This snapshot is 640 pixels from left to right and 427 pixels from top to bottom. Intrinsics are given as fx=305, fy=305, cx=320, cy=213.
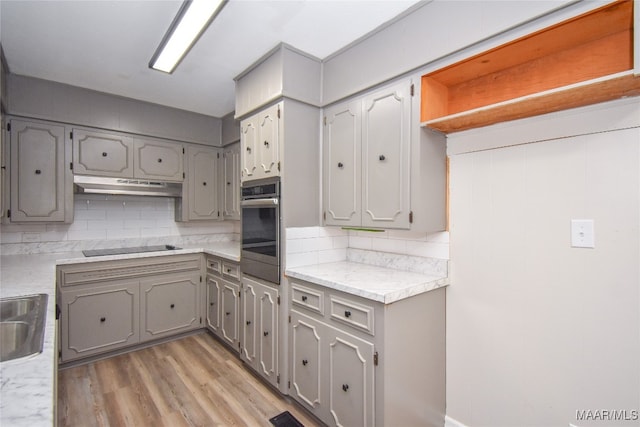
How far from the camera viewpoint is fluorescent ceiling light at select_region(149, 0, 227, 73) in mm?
1619

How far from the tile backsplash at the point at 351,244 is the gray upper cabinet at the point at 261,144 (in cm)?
52

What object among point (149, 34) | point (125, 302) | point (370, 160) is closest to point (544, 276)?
point (370, 160)

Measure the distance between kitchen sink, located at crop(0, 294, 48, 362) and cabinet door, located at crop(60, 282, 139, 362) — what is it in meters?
1.34

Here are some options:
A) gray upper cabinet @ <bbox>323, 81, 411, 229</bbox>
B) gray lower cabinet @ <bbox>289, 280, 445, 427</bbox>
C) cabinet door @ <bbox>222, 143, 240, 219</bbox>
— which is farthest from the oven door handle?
cabinet door @ <bbox>222, 143, 240, 219</bbox>

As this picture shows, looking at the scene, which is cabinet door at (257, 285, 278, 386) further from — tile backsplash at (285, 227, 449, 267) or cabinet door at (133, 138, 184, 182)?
cabinet door at (133, 138, 184, 182)

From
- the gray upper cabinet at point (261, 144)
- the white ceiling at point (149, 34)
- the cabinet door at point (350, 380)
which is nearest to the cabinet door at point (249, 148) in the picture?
the gray upper cabinet at point (261, 144)

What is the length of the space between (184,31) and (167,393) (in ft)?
8.15

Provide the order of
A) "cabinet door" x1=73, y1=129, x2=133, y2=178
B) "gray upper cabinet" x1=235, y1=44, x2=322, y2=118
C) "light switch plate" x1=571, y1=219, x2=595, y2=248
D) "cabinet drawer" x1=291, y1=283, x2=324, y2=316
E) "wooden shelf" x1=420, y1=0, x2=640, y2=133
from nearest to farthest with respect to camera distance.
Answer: "wooden shelf" x1=420, y1=0, x2=640, y2=133
"light switch plate" x1=571, y1=219, x2=595, y2=248
"cabinet drawer" x1=291, y1=283, x2=324, y2=316
"gray upper cabinet" x1=235, y1=44, x2=322, y2=118
"cabinet door" x1=73, y1=129, x2=133, y2=178

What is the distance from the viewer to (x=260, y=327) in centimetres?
237

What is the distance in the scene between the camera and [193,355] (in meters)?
2.84

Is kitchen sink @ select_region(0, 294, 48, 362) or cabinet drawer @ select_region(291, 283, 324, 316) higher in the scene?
kitchen sink @ select_region(0, 294, 48, 362)

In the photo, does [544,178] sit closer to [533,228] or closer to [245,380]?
[533,228]

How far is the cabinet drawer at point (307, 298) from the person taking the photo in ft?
6.17

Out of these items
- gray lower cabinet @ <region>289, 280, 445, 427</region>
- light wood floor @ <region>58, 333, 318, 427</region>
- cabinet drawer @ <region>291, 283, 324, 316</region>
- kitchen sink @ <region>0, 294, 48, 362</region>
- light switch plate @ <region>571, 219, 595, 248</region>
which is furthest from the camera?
light wood floor @ <region>58, 333, 318, 427</region>
